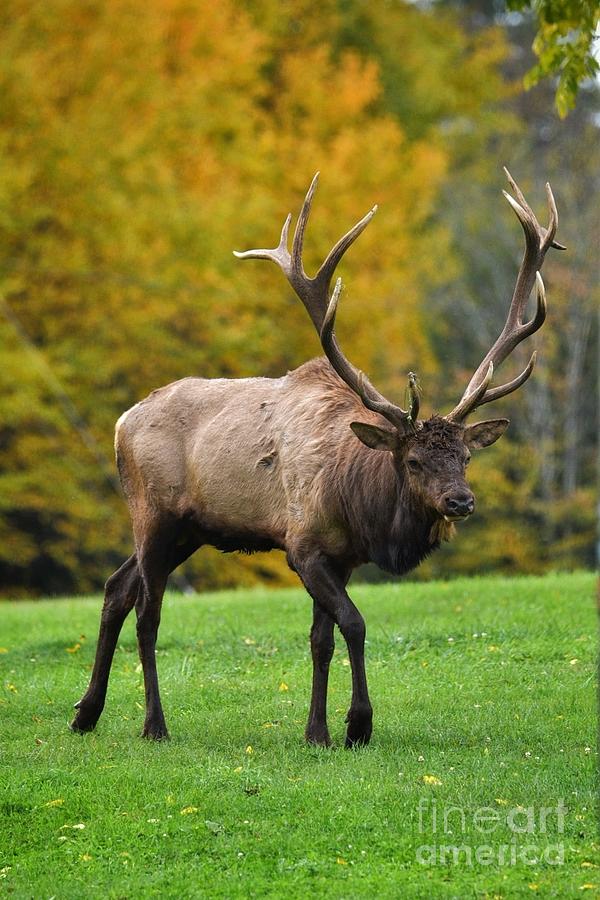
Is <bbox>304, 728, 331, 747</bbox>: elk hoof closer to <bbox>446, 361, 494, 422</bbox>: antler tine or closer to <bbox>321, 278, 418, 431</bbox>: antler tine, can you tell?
<bbox>321, 278, 418, 431</bbox>: antler tine

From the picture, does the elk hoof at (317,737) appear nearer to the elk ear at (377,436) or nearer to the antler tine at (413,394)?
the elk ear at (377,436)

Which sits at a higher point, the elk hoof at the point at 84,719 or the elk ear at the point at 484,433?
the elk ear at the point at 484,433

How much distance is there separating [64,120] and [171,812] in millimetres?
15188

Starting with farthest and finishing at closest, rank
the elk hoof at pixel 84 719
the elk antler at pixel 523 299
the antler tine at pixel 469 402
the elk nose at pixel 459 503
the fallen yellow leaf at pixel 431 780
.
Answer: the elk hoof at pixel 84 719, the elk antler at pixel 523 299, the antler tine at pixel 469 402, the elk nose at pixel 459 503, the fallen yellow leaf at pixel 431 780

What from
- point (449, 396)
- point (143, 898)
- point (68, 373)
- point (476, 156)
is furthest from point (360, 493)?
point (476, 156)

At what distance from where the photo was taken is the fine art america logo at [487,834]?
5.52m

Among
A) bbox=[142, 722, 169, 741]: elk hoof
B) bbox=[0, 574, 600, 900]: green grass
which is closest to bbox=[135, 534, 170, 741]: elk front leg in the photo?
bbox=[142, 722, 169, 741]: elk hoof

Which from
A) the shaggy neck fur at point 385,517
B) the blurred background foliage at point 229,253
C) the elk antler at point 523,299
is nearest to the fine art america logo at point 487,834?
the shaggy neck fur at point 385,517

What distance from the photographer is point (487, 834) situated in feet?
18.8

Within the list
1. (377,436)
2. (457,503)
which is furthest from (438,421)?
(457,503)

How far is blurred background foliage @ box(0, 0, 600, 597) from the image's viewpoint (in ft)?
64.0

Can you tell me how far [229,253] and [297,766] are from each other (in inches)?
592

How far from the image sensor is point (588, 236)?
84.5 feet

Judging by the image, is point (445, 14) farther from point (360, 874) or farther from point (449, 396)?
point (360, 874)
